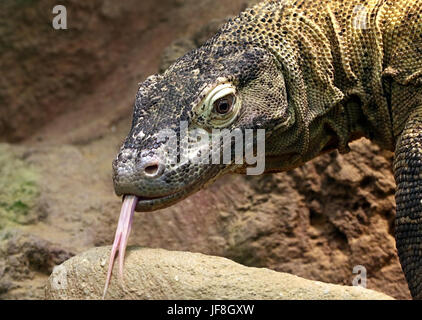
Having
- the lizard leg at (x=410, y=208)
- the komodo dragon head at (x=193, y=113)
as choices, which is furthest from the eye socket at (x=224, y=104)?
the lizard leg at (x=410, y=208)

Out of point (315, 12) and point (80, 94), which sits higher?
point (80, 94)

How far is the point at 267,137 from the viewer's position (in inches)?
139

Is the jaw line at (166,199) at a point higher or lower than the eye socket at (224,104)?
lower

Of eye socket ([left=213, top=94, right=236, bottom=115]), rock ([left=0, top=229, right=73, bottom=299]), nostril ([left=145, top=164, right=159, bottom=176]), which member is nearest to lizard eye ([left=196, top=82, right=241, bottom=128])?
eye socket ([left=213, top=94, right=236, bottom=115])

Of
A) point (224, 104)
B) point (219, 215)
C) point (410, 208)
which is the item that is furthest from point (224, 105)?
point (219, 215)

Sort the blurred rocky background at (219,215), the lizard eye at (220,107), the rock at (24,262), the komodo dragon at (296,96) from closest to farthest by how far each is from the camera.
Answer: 1. the komodo dragon at (296,96)
2. the lizard eye at (220,107)
3. the rock at (24,262)
4. the blurred rocky background at (219,215)

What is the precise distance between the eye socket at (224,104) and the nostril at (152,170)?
Answer: 1.54ft

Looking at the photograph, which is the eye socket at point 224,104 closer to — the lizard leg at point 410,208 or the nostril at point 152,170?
the nostril at point 152,170

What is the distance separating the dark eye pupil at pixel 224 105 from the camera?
10.9ft

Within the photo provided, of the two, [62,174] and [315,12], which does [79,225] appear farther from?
[315,12]

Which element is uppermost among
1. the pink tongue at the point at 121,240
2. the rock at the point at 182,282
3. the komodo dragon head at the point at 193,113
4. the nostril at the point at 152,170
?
the komodo dragon head at the point at 193,113

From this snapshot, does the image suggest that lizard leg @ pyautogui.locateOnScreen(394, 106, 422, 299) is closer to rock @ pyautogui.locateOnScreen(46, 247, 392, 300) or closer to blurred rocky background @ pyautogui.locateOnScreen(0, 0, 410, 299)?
rock @ pyautogui.locateOnScreen(46, 247, 392, 300)
